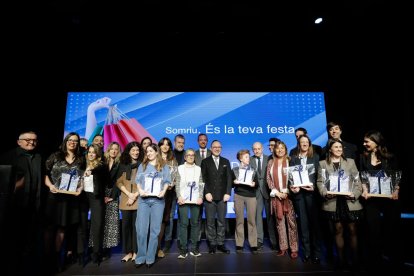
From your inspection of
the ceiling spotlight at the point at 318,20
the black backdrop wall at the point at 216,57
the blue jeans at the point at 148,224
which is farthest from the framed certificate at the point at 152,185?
the ceiling spotlight at the point at 318,20

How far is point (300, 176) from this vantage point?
361cm

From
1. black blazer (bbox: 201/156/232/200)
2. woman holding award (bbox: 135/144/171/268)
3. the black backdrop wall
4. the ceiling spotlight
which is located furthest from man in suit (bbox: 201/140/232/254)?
the ceiling spotlight

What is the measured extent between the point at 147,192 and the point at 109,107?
126 inches

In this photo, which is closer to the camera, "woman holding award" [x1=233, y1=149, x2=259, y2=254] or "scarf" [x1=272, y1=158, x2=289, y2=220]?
"scarf" [x1=272, y1=158, x2=289, y2=220]

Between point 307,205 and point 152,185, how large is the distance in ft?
7.54

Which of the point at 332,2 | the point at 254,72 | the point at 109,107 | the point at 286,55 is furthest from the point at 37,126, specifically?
the point at 332,2

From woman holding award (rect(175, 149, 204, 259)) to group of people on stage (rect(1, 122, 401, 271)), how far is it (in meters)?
0.02

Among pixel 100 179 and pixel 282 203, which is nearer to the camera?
pixel 100 179

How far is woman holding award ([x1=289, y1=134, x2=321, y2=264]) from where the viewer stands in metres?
3.58

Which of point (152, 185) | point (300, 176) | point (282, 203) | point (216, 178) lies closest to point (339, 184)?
point (300, 176)

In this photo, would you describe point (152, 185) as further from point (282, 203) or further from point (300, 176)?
point (300, 176)

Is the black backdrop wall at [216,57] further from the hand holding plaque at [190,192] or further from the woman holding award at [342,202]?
the hand holding plaque at [190,192]

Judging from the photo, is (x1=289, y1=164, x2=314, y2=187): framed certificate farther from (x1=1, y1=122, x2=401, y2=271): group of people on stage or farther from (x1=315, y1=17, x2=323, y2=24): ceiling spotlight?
(x1=315, y1=17, x2=323, y2=24): ceiling spotlight

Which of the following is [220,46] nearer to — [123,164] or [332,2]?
[332,2]
